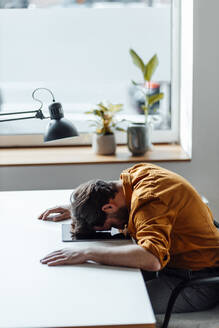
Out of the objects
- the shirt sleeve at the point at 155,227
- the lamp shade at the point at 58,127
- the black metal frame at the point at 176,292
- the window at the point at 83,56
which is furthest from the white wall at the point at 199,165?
the black metal frame at the point at 176,292

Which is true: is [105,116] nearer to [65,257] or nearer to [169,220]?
[169,220]

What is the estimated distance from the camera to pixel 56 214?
224 cm

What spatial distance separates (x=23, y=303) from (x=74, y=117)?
87.7 inches

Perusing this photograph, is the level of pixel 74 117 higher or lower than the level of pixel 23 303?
higher

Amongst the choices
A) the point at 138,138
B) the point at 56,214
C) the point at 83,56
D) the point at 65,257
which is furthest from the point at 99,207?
the point at 83,56

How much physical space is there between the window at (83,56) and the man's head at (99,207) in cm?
162

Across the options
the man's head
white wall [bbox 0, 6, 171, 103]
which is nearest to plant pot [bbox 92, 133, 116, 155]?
white wall [bbox 0, 6, 171, 103]

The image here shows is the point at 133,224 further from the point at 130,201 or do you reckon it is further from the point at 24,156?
the point at 24,156

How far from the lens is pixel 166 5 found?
342cm

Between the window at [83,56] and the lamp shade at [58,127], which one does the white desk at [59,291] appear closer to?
the lamp shade at [58,127]

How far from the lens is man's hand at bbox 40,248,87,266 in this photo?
1.71 meters

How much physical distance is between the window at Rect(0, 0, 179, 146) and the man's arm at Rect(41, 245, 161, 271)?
6.18 ft

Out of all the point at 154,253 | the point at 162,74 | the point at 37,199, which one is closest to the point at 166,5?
the point at 162,74

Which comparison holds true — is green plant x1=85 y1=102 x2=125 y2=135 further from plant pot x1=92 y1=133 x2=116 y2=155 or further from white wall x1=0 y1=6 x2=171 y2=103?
white wall x1=0 y1=6 x2=171 y2=103
